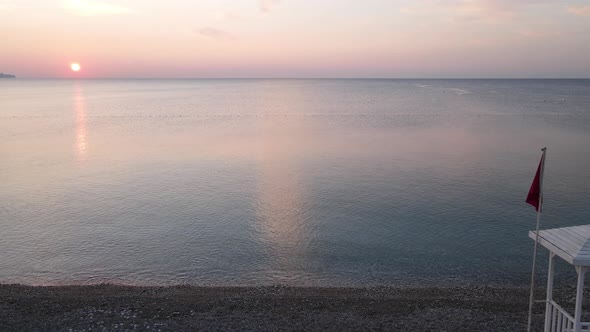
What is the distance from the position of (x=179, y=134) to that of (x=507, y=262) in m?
57.9

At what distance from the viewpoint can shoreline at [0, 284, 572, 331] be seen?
16172mm

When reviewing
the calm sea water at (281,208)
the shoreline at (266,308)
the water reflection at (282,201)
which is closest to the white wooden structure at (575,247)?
the shoreline at (266,308)

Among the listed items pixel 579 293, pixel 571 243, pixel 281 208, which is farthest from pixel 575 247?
pixel 281 208

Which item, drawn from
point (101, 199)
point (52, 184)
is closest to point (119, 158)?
point (52, 184)

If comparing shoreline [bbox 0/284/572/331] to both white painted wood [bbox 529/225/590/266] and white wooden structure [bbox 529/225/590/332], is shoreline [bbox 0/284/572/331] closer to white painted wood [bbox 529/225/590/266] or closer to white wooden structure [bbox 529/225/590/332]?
white wooden structure [bbox 529/225/590/332]

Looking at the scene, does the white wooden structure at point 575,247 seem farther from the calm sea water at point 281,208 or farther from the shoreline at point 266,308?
the calm sea water at point 281,208

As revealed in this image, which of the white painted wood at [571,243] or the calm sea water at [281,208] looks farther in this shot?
the calm sea water at [281,208]

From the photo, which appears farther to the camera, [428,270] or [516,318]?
[428,270]

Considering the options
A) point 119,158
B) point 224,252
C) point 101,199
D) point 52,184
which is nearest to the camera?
point 224,252

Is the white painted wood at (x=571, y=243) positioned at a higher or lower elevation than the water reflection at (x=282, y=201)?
higher

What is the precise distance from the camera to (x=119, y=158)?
175 feet

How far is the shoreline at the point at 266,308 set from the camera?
637 inches

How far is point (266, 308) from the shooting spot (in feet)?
58.3

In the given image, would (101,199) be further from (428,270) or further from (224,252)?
(428,270)
